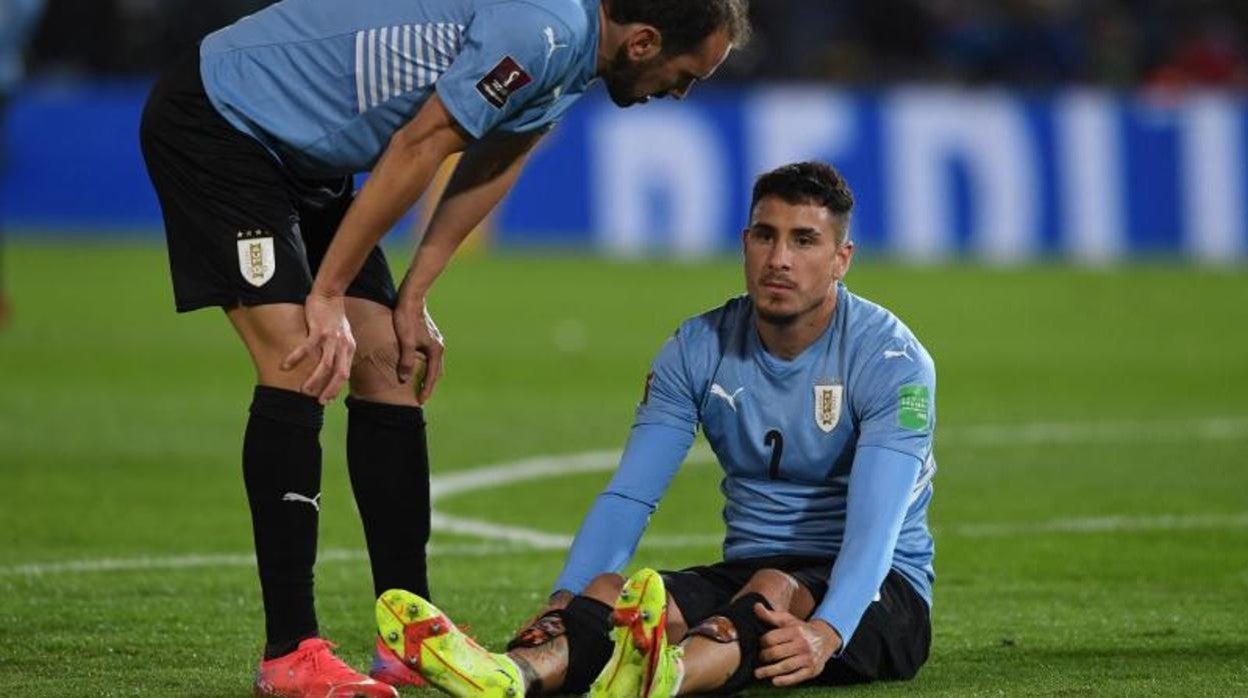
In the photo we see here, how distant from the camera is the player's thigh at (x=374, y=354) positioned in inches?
216

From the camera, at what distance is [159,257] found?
66.3 feet

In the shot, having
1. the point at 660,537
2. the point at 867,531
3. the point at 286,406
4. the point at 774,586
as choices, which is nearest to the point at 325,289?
the point at 286,406

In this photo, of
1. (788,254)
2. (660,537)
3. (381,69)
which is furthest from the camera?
(660,537)

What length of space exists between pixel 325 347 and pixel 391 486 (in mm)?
629

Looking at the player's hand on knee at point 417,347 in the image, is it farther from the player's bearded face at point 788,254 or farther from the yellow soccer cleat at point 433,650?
the yellow soccer cleat at point 433,650

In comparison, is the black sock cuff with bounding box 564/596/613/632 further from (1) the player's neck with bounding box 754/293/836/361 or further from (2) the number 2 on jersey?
(1) the player's neck with bounding box 754/293/836/361

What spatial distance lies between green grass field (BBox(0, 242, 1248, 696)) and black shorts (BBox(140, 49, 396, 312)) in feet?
2.96

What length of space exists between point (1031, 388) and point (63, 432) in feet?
16.5

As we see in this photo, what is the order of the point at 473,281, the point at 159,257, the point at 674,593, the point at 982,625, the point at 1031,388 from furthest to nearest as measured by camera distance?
the point at 159,257
the point at 473,281
the point at 1031,388
the point at 982,625
the point at 674,593

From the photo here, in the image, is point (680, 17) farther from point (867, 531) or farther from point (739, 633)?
point (739, 633)

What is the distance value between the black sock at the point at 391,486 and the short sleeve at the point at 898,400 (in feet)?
3.53

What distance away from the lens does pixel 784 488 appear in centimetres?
546

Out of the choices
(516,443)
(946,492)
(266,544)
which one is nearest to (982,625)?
(266,544)

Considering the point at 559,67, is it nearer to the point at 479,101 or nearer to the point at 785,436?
the point at 479,101
